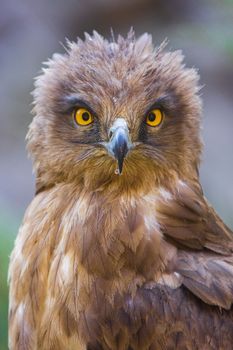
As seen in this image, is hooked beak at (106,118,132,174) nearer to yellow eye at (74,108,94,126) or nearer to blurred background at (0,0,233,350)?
yellow eye at (74,108,94,126)

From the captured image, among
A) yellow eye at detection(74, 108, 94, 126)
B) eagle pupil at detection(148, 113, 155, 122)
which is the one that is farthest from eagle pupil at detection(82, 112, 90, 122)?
eagle pupil at detection(148, 113, 155, 122)

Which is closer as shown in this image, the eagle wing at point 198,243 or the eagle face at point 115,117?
the eagle wing at point 198,243

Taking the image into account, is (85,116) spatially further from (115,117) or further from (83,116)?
(115,117)

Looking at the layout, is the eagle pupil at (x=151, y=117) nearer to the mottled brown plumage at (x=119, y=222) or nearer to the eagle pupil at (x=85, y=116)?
the mottled brown plumage at (x=119, y=222)

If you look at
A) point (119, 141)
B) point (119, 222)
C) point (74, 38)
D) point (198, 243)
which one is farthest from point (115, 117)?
Answer: point (74, 38)

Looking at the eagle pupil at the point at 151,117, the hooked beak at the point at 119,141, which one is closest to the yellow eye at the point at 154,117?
the eagle pupil at the point at 151,117

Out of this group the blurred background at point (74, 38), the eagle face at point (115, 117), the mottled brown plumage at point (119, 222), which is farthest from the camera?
the blurred background at point (74, 38)

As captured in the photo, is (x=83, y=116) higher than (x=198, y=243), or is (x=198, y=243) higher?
(x=83, y=116)
